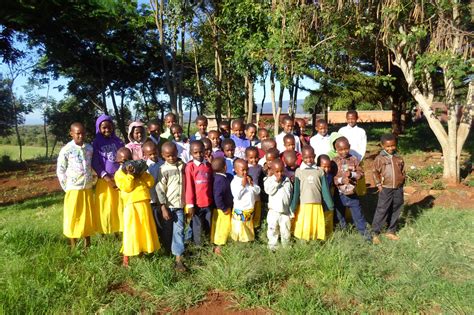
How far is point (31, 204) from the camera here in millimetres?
7152

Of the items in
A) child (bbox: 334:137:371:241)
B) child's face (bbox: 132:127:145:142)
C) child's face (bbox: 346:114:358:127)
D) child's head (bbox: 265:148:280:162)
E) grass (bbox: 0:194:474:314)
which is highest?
child's face (bbox: 346:114:358:127)

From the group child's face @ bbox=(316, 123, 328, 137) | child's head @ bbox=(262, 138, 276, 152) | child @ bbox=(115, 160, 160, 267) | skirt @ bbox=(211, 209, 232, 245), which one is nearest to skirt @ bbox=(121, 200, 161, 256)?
child @ bbox=(115, 160, 160, 267)

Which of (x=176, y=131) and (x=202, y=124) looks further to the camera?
(x=202, y=124)

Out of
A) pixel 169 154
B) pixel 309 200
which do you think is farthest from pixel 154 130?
pixel 309 200

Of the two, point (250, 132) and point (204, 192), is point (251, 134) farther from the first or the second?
point (204, 192)

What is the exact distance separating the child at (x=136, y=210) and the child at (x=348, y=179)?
2.25 meters

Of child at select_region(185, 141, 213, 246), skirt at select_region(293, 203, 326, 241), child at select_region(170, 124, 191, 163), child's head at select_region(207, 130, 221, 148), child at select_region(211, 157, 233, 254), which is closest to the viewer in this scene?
child at select_region(185, 141, 213, 246)

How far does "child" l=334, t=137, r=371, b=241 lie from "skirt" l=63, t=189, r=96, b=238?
295cm

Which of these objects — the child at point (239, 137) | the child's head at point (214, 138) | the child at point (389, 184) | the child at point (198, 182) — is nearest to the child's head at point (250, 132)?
the child at point (239, 137)

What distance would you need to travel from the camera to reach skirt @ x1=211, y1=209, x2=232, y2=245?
13.1 ft

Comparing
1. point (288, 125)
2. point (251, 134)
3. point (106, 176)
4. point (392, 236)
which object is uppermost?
point (288, 125)

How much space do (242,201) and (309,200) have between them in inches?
29.8

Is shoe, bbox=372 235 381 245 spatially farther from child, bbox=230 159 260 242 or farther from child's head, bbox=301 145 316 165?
child, bbox=230 159 260 242

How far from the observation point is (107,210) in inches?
167
